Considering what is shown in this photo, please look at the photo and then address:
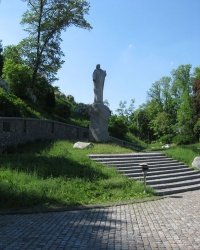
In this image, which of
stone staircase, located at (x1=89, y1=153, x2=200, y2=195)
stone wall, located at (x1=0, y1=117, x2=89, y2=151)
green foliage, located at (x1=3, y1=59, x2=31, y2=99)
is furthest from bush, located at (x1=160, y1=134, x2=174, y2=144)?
stone staircase, located at (x1=89, y1=153, x2=200, y2=195)

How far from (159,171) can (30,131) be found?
26.9 feet

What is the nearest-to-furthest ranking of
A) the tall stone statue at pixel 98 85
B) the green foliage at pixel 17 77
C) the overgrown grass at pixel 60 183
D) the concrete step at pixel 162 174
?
the overgrown grass at pixel 60 183 → the concrete step at pixel 162 174 → the tall stone statue at pixel 98 85 → the green foliage at pixel 17 77

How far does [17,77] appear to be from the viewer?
82.8ft

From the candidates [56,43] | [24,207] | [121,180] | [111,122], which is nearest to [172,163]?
[121,180]

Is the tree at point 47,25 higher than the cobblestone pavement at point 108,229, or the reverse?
the tree at point 47,25

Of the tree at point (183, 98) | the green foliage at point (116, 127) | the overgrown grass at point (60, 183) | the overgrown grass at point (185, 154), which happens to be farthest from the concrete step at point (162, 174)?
the tree at point (183, 98)

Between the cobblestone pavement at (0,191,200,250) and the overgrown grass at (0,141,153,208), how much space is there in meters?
1.00

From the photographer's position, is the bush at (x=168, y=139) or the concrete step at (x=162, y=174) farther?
the bush at (x=168, y=139)

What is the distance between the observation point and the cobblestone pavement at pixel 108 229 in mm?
5531

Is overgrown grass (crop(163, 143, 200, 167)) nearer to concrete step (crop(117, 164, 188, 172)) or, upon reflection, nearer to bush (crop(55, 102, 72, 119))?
concrete step (crop(117, 164, 188, 172))

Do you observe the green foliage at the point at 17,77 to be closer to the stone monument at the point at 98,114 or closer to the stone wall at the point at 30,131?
the stone wall at the point at 30,131

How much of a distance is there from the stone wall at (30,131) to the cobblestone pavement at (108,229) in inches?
361

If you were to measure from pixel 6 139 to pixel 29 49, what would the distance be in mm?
13816

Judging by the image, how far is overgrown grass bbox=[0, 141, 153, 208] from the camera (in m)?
9.18
